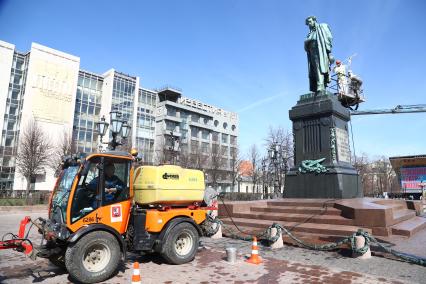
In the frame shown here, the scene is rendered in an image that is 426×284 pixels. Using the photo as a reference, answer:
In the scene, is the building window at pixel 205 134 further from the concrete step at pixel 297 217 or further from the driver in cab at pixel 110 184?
the driver in cab at pixel 110 184

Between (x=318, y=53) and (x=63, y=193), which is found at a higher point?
(x=318, y=53)

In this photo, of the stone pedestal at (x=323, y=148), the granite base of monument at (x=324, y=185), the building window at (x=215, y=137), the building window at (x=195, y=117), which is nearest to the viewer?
the granite base of monument at (x=324, y=185)

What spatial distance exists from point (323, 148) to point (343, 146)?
1.24m

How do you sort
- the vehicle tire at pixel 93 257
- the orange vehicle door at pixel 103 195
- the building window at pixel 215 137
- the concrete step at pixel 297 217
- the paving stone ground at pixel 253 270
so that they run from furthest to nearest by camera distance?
1. the building window at pixel 215 137
2. the concrete step at pixel 297 217
3. the orange vehicle door at pixel 103 195
4. the paving stone ground at pixel 253 270
5. the vehicle tire at pixel 93 257

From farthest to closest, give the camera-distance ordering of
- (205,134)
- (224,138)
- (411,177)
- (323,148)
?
(224,138) < (205,134) < (411,177) < (323,148)

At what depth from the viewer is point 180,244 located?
8.32 meters

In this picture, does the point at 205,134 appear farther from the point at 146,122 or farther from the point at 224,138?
the point at 146,122

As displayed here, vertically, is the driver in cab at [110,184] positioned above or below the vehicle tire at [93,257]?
above

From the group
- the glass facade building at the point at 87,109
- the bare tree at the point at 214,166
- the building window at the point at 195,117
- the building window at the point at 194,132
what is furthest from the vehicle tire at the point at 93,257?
the building window at the point at 195,117

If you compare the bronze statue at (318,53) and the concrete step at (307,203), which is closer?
the concrete step at (307,203)

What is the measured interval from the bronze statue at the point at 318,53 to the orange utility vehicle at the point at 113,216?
32.9ft

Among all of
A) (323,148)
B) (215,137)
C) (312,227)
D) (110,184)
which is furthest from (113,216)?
(215,137)

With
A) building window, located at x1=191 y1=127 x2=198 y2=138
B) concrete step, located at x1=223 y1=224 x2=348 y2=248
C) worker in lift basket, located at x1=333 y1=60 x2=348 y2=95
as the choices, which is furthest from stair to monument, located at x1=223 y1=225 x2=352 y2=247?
building window, located at x1=191 y1=127 x2=198 y2=138

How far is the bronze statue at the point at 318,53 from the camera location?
15.8 metres
